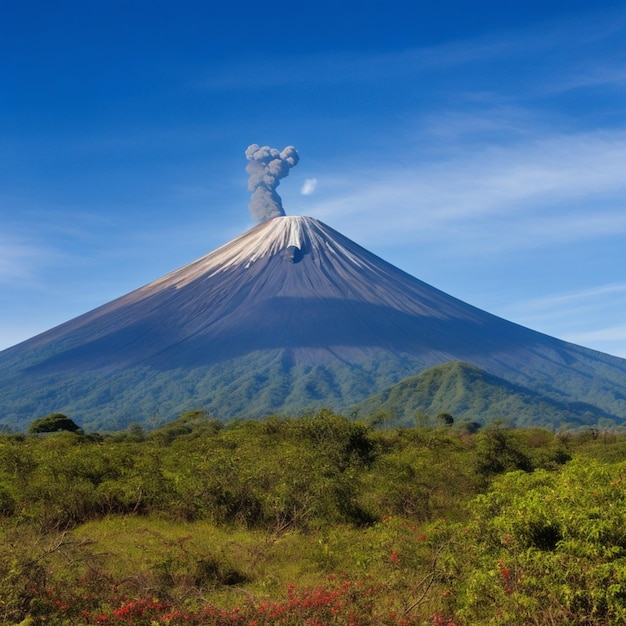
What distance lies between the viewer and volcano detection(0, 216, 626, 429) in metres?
150

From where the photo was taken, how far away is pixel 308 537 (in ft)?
53.9

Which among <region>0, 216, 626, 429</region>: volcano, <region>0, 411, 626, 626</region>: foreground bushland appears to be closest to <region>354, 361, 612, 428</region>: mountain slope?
<region>0, 216, 626, 429</region>: volcano

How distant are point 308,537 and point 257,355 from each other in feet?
498

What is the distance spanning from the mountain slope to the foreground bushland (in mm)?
90941

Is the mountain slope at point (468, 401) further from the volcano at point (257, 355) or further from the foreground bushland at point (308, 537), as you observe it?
the foreground bushland at point (308, 537)

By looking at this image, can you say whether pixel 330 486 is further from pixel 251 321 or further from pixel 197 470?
pixel 251 321

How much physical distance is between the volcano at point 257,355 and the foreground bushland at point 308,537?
112 meters

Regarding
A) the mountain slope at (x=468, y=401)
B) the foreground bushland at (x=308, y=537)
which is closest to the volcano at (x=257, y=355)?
the mountain slope at (x=468, y=401)

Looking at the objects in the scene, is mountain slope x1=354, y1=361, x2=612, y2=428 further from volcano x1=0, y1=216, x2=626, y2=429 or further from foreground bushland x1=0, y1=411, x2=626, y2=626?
foreground bushland x1=0, y1=411, x2=626, y2=626

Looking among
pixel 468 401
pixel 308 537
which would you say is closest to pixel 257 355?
pixel 468 401

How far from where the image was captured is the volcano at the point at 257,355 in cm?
15012

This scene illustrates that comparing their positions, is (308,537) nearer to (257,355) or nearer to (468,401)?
(468,401)

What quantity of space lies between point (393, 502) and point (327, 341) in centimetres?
15733

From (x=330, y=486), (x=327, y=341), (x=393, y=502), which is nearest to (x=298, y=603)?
(x=330, y=486)
